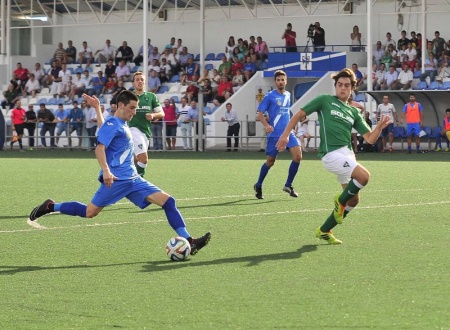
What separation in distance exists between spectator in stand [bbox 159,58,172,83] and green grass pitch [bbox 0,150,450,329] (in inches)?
905

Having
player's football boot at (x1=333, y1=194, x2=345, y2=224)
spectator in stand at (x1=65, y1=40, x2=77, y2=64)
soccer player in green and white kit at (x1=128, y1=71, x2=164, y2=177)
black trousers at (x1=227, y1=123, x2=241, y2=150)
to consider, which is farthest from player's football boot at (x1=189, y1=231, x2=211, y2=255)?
spectator in stand at (x1=65, y1=40, x2=77, y2=64)

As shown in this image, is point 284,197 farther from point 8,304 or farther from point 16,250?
point 8,304

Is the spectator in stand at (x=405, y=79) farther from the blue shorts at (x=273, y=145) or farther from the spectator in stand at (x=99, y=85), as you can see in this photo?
the blue shorts at (x=273, y=145)

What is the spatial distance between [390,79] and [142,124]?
20.3m

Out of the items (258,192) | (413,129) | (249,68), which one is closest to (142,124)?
(258,192)

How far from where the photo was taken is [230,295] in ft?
25.5

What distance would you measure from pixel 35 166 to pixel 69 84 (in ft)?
55.4

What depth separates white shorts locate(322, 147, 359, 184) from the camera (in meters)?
10.9

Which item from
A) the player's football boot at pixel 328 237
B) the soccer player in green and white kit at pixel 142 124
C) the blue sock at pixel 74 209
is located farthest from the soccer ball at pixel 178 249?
the soccer player in green and white kit at pixel 142 124

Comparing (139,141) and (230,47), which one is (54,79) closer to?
(230,47)

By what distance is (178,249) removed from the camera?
375 inches

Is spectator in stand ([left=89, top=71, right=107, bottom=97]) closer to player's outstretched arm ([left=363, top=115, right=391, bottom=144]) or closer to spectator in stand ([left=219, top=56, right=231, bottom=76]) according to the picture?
spectator in stand ([left=219, top=56, right=231, bottom=76])

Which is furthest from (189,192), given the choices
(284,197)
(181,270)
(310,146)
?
(310,146)

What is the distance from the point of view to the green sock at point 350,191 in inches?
418
